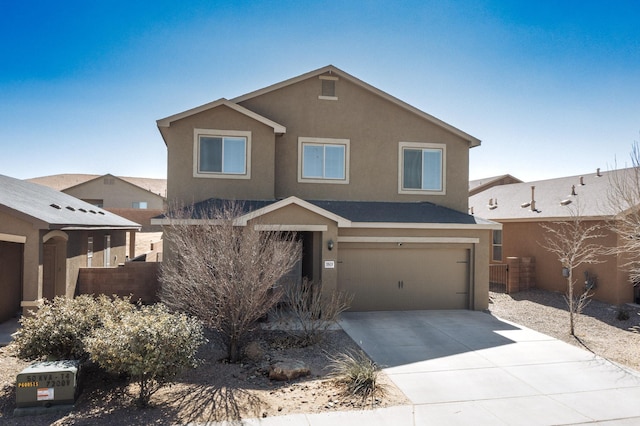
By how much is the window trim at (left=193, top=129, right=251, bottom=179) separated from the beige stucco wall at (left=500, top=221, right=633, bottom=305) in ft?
42.1

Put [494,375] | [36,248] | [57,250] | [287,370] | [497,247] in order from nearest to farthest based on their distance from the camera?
[287,370] < [494,375] < [36,248] < [57,250] < [497,247]

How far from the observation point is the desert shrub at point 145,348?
582 cm

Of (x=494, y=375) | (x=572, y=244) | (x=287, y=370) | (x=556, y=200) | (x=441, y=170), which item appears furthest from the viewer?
(x=556, y=200)

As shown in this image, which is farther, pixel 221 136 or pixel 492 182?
pixel 492 182

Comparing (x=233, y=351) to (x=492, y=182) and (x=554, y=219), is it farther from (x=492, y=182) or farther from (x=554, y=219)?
(x=492, y=182)

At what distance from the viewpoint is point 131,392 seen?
6.60 meters

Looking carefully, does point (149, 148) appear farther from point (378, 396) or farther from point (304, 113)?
point (378, 396)

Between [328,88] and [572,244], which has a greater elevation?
[328,88]

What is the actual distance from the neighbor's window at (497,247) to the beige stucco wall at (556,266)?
203 mm

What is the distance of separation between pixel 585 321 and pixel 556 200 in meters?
6.85

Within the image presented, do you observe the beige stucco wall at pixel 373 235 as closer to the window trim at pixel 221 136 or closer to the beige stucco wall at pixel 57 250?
the window trim at pixel 221 136

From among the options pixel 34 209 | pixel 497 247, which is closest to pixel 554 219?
pixel 497 247

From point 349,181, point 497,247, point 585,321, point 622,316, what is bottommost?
point 585,321

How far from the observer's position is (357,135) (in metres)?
14.6
